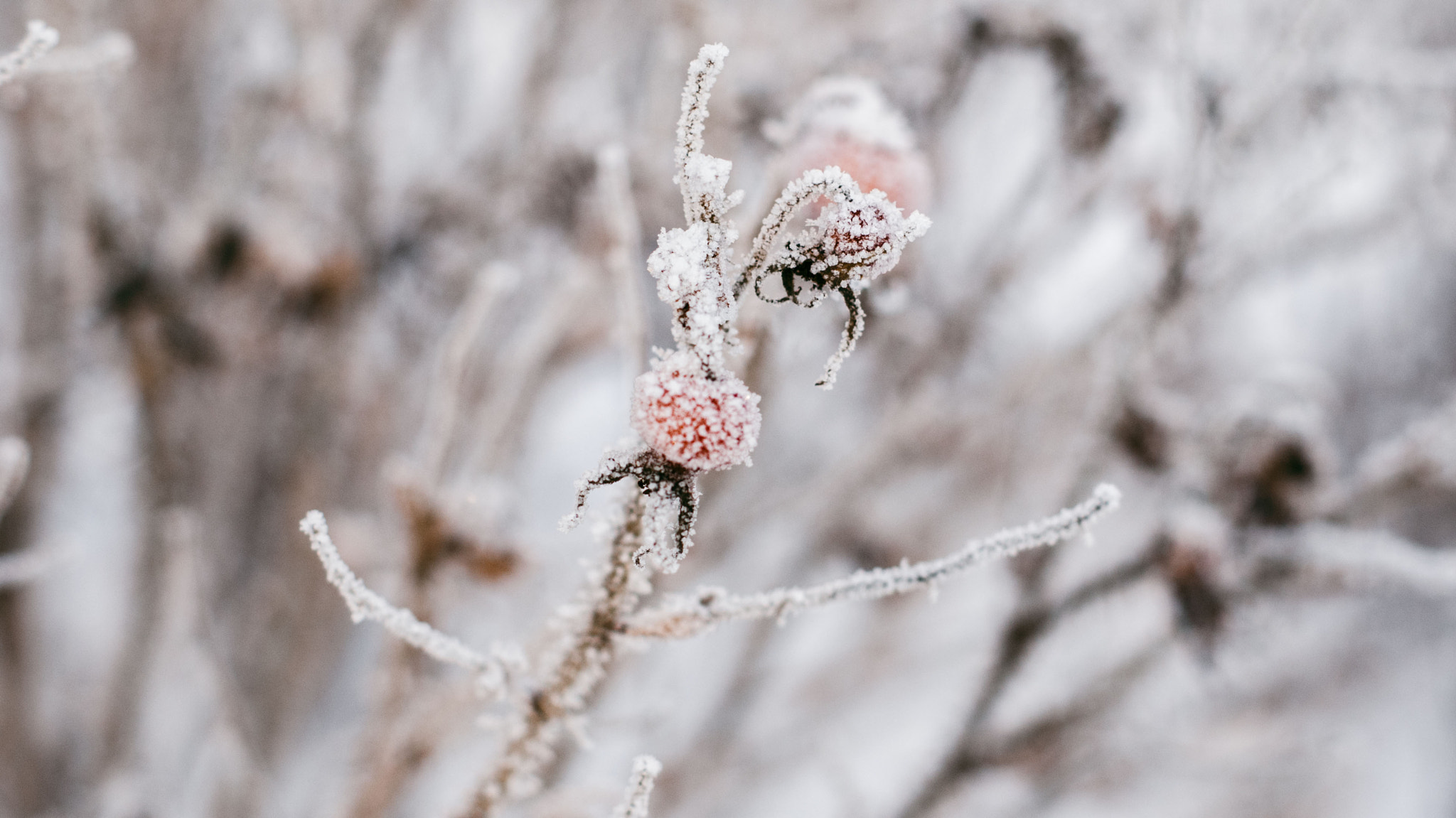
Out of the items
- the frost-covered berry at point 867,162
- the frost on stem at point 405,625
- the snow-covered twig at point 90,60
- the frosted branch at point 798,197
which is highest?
the snow-covered twig at point 90,60

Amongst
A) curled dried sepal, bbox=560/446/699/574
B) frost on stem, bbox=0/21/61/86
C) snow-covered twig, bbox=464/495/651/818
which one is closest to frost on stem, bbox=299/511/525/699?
snow-covered twig, bbox=464/495/651/818

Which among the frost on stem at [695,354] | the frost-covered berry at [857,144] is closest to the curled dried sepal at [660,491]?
the frost on stem at [695,354]

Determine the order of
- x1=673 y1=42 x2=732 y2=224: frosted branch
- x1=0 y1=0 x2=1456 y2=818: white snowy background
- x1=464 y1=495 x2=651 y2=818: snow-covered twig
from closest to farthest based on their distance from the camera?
x1=673 y1=42 x2=732 y2=224: frosted branch < x1=464 y1=495 x2=651 y2=818: snow-covered twig < x1=0 y1=0 x2=1456 y2=818: white snowy background

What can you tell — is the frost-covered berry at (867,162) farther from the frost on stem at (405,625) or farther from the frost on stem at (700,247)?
the frost on stem at (405,625)

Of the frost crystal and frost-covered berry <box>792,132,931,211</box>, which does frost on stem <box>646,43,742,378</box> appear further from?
frost-covered berry <box>792,132,931,211</box>

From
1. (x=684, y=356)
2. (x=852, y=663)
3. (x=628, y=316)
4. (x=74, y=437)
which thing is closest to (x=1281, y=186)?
(x=628, y=316)

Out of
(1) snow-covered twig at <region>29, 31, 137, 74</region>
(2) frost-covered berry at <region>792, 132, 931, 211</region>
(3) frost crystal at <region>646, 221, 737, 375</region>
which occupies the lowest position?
(3) frost crystal at <region>646, 221, 737, 375</region>

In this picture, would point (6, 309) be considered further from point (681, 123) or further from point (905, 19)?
point (681, 123)


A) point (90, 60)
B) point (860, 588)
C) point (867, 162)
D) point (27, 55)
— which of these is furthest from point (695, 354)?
point (90, 60)
